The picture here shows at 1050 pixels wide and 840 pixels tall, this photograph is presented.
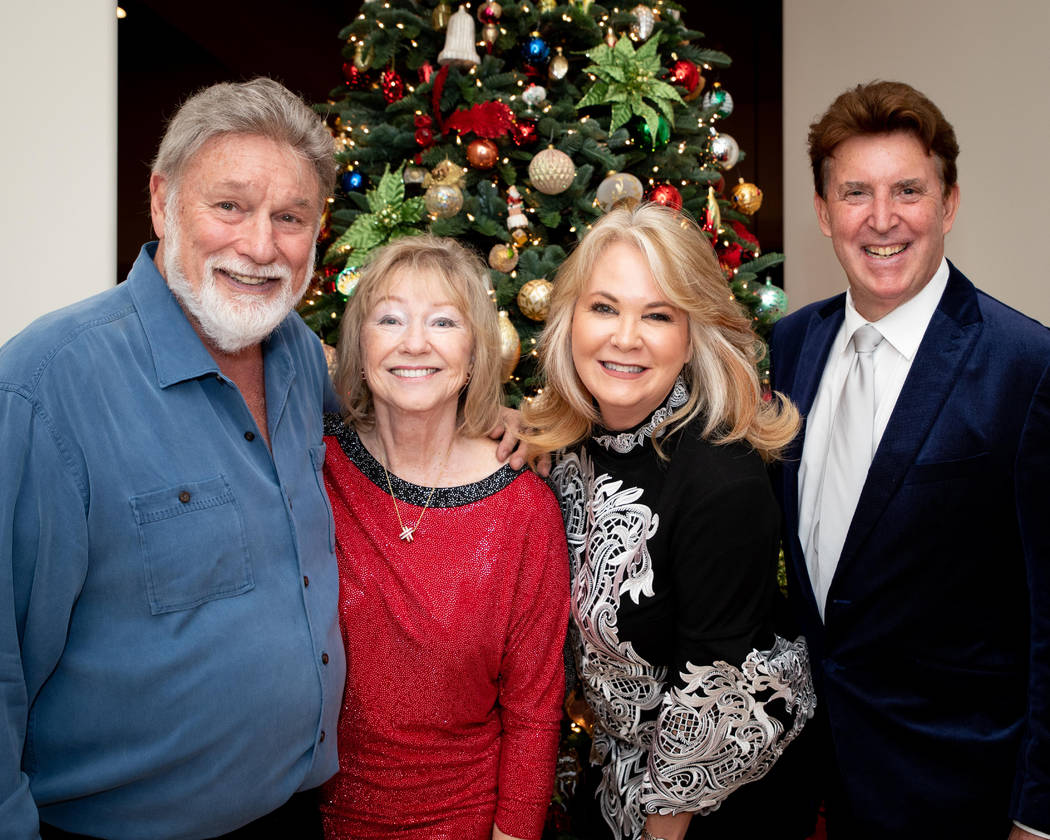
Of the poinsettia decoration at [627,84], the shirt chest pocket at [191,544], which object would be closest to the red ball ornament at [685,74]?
the poinsettia decoration at [627,84]

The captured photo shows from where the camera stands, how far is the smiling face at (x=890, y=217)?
172 cm

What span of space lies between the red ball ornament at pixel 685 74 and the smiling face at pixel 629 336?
1385 mm

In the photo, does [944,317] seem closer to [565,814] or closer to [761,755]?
[761,755]

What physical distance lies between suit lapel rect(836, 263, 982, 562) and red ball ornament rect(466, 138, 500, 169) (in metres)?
1.43

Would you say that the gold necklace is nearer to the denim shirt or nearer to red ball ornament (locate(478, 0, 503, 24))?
the denim shirt

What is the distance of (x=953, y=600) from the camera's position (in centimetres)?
159

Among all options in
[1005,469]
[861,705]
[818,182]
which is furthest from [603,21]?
[861,705]

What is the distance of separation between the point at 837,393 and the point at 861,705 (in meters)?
0.72

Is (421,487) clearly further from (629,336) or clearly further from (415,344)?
(629,336)

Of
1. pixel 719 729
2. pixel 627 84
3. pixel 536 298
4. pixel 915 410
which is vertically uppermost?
pixel 627 84

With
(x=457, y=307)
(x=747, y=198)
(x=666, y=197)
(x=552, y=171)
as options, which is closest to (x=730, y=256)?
(x=747, y=198)

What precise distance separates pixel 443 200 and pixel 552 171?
0.36 metres

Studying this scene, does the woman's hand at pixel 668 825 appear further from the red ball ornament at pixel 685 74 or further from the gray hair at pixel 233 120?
the red ball ornament at pixel 685 74

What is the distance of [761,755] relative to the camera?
1.50 metres
